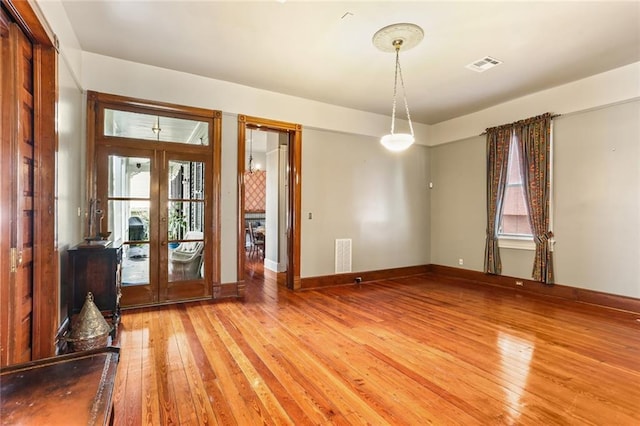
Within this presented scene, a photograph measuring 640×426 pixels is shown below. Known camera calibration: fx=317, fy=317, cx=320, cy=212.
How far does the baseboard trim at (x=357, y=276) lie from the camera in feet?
17.6

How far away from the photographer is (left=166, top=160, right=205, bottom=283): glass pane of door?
4359mm

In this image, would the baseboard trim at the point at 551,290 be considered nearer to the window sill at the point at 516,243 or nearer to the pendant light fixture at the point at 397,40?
the window sill at the point at 516,243

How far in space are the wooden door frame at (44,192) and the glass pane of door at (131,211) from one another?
4.93ft

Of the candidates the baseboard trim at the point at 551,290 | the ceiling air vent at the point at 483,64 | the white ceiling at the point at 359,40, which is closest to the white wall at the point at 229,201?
the white ceiling at the point at 359,40

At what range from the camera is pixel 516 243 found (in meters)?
5.30

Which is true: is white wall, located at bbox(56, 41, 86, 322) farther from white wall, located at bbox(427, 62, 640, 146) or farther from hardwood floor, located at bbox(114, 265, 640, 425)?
white wall, located at bbox(427, 62, 640, 146)

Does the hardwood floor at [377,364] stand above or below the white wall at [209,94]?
below

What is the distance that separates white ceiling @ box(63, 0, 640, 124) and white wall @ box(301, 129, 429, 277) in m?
1.24

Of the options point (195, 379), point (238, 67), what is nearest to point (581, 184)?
point (238, 67)

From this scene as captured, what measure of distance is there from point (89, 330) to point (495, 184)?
5.98m

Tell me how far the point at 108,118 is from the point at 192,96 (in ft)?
3.52

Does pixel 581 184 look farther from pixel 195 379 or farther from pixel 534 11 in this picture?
pixel 195 379

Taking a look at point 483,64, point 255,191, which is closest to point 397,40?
point 483,64

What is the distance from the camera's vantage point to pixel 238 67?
4.12 meters
